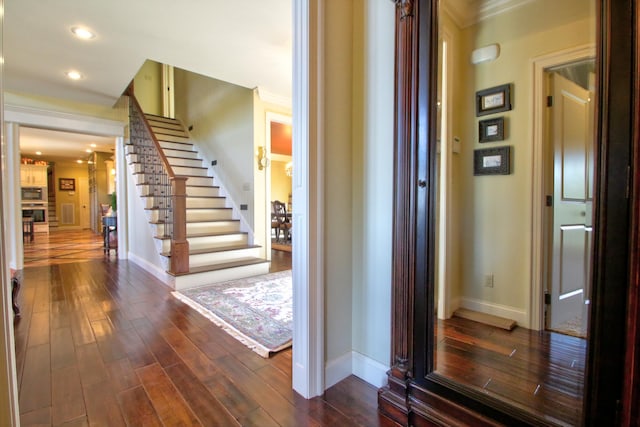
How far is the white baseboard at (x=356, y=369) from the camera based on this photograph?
1.62m

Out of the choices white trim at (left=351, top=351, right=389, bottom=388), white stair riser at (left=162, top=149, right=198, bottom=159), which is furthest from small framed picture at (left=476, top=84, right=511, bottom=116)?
white stair riser at (left=162, top=149, right=198, bottom=159)

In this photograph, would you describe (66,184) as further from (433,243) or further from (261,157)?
(433,243)

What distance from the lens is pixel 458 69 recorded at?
1.40 m

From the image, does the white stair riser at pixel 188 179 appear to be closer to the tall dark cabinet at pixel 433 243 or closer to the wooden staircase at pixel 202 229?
the wooden staircase at pixel 202 229

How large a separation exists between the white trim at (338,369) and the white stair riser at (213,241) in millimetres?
3071

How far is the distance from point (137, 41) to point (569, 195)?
12.6 ft

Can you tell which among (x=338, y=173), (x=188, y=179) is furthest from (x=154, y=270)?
(x=338, y=173)

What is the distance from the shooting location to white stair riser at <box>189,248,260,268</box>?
13.2ft

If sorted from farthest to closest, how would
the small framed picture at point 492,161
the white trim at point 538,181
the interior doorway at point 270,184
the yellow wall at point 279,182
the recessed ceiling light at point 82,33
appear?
the yellow wall at point 279,182
the interior doorway at point 270,184
the recessed ceiling light at point 82,33
the small framed picture at point 492,161
the white trim at point 538,181

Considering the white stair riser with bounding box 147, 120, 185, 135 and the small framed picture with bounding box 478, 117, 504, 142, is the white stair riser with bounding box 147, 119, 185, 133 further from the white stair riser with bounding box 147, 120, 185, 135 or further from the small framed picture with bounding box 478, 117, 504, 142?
the small framed picture with bounding box 478, 117, 504, 142

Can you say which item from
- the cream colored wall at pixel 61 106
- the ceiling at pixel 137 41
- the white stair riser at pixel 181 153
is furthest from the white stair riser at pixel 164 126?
the ceiling at pixel 137 41

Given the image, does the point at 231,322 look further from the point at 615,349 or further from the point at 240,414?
the point at 615,349

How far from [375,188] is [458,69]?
27.1 inches

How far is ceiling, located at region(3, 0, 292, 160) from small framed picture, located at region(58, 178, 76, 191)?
8627mm
